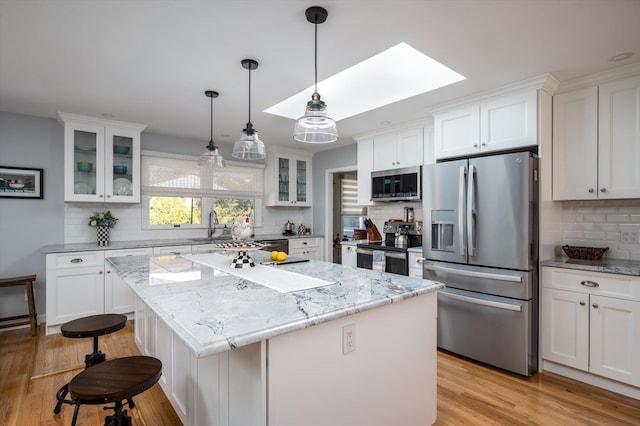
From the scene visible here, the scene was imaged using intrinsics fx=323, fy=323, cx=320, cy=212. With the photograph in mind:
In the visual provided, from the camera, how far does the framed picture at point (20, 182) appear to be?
11.9 feet

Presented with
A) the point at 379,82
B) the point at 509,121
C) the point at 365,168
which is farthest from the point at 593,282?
the point at 365,168

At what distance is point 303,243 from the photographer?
536 centimetres

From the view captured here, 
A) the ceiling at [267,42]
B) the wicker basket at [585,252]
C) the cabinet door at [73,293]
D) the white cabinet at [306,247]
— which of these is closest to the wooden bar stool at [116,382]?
the ceiling at [267,42]

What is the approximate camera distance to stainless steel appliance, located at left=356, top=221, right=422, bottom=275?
361cm

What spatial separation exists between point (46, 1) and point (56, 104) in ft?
6.68

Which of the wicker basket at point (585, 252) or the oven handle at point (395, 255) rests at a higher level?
the wicker basket at point (585, 252)

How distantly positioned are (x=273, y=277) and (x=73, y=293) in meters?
2.93

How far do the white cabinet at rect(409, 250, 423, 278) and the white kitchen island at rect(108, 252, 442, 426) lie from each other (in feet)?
4.89

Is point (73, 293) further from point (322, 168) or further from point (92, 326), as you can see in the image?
point (322, 168)

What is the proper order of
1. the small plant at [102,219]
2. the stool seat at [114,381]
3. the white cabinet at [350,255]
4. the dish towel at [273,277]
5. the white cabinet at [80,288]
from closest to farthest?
1. the stool seat at [114,381]
2. the dish towel at [273,277]
3. the white cabinet at [80,288]
4. the small plant at [102,219]
5. the white cabinet at [350,255]

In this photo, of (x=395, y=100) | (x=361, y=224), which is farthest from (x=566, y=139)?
(x=361, y=224)

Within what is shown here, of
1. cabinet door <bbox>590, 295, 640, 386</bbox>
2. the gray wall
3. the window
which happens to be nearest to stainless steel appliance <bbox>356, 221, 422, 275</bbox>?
the gray wall

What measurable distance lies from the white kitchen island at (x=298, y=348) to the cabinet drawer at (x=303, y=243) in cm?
312

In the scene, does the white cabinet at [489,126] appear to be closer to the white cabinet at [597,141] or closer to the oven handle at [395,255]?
the white cabinet at [597,141]
